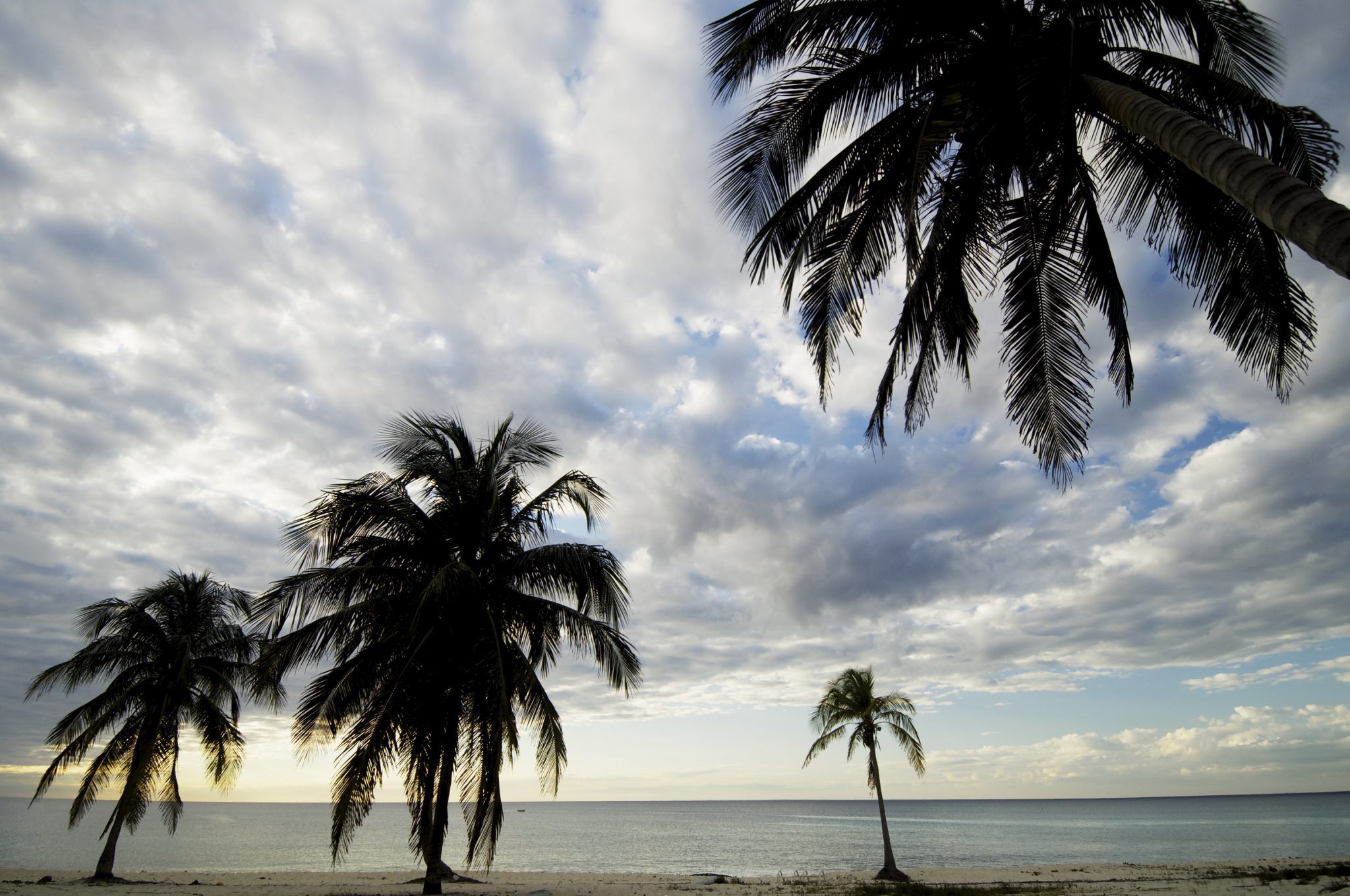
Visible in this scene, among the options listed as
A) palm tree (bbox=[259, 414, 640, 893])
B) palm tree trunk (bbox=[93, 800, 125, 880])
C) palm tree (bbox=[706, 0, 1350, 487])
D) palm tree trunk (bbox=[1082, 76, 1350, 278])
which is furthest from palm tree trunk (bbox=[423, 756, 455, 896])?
palm tree trunk (bbox=[1082, 76, 1350, 278])

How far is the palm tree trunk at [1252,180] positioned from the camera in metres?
3.88

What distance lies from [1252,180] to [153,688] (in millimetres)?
25312

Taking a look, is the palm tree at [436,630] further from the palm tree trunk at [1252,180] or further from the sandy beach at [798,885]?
the palm tree trunk at [1252,180]

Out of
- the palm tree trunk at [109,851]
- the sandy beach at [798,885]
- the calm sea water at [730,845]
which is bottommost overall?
the calm sea water at [730,845]

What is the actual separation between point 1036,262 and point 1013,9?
255 centimetres

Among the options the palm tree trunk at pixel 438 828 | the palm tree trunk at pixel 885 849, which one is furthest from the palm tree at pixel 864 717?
the palm tree trunk at pixel 438 828

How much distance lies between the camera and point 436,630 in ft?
41.1

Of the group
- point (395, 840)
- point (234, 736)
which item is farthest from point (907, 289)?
point (395, 840)

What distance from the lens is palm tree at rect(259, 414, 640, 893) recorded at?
11.9m

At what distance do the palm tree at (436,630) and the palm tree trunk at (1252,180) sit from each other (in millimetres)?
10286

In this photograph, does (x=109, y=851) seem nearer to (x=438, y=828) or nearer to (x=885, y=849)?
(x=438, y=828)

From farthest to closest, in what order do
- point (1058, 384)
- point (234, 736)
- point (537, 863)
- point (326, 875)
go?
point (537, 863), point (326, 875), point (234, 736), point (1058, 384)

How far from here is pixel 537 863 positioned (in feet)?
156

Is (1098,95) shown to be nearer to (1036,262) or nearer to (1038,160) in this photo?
(1038,160)
